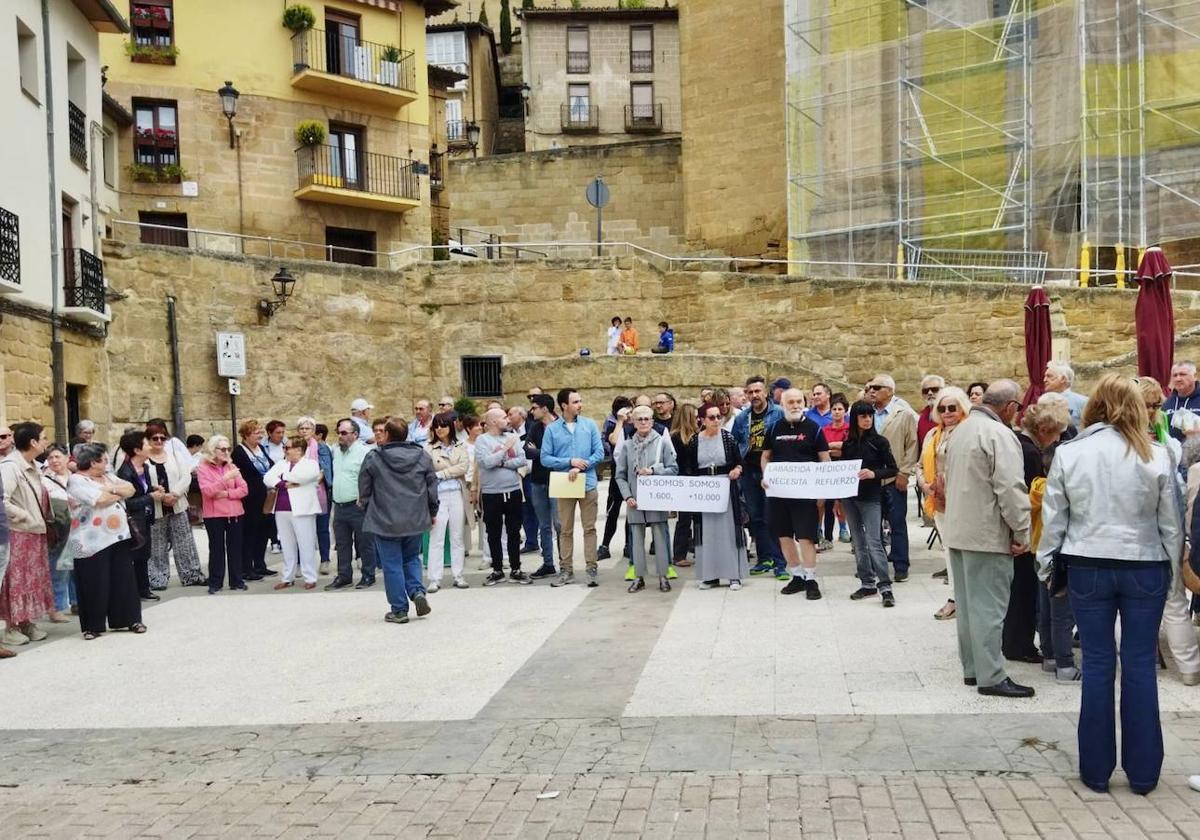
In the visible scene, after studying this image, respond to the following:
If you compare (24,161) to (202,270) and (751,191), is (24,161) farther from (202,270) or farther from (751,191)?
(751,191)

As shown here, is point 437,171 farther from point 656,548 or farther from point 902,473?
point 902,473

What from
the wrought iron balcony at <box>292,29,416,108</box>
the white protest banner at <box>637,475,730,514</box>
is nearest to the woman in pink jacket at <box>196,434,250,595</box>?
the white protest banner at <box>637,475,730,514</box>

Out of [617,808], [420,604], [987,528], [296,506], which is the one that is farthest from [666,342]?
[617,808]

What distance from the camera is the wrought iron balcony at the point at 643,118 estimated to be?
1665 inches

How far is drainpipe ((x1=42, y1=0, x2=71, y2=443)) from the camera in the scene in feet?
58.9

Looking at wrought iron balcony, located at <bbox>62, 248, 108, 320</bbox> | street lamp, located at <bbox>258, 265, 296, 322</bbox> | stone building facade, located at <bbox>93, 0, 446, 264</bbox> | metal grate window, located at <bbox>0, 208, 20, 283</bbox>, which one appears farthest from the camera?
stone building facade, located at <bbox>93, 0, 446, 264</bbox>

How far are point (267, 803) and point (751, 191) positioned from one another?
88.0ft

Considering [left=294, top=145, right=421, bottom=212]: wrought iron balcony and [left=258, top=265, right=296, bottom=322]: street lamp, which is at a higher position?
[left=294, top=145, right=421, bottom=212]: wrought iron balcony

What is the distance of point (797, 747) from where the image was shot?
536 centimetres

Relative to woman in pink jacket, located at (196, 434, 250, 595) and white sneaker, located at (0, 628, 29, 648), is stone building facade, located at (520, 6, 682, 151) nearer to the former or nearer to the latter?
woman in pink jacket, located at (196, 434, 250, 595)

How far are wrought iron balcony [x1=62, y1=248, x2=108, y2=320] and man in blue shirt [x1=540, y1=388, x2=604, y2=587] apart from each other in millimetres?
11452

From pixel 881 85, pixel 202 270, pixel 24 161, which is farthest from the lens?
pixel 881 85

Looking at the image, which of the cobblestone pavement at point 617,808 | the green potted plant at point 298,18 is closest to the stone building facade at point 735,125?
the green potted plant at point 298,18

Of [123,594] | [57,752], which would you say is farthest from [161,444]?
[57,752]
